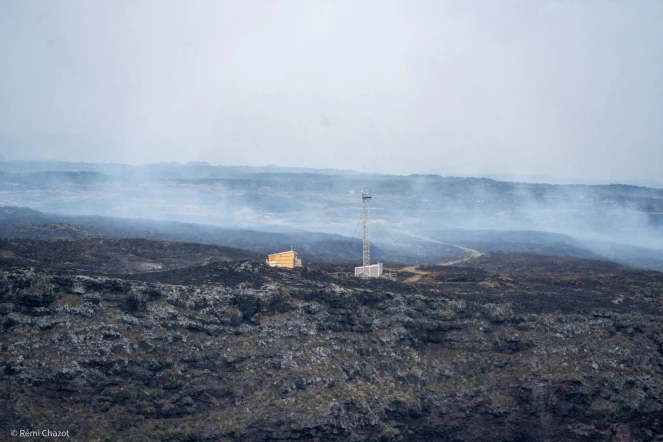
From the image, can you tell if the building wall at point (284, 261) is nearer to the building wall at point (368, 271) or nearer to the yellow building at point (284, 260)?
the yellow building at point (284, 260)

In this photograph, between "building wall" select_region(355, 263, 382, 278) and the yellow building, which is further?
"building wall" select_region(355, 263, 382, 278)

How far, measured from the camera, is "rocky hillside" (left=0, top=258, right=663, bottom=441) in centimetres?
5138

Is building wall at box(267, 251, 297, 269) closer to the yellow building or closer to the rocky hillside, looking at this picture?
the yellow building

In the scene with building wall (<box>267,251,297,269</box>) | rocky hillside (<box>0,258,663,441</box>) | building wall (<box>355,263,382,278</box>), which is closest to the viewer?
rocky hillside (<box>0,258,663,441</box>)

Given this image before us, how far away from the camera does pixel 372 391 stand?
57.7 meters

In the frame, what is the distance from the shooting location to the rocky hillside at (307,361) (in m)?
51.4

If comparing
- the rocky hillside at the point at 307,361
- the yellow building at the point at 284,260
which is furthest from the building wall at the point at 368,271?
the rocky hillside at the point at 307,361

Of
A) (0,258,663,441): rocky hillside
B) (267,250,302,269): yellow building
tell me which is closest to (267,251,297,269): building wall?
(267,250,302,269): yellow building

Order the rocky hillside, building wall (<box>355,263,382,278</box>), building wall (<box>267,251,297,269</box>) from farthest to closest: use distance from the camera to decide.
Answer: building wall (<box>355,263,382,278</box>) → building wall (<box>267,251,297,269</box>) → the rocky hillside

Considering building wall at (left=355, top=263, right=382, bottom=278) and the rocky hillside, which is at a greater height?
building wall at (left=355, top=263, right=382, bottom=278)

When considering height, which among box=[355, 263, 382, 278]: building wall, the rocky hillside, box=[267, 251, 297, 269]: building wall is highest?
box=[267, 251, 297, 269]: building wall

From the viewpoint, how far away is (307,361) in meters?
58.2

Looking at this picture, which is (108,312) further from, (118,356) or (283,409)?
(283,409)

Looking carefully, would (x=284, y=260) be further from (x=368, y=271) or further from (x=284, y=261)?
(x=368, y=271)
